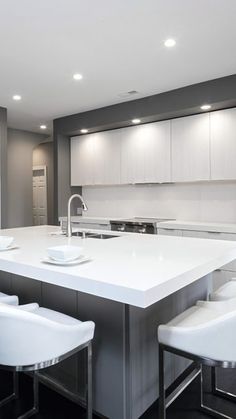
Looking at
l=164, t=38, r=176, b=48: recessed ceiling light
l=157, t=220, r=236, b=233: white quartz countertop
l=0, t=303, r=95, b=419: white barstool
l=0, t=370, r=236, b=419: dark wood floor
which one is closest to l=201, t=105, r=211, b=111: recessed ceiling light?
l=164, t=38, r=176, b=48: recessed ceiling light

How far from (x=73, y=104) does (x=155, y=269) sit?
3.86 m

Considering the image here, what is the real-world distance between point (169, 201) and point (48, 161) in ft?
10.2

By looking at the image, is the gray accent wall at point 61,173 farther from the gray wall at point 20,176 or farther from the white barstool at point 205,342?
the white barstool at point 205,342

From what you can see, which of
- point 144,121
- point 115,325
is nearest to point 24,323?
point 115,325

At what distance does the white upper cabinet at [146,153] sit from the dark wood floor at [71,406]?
3.08 metres

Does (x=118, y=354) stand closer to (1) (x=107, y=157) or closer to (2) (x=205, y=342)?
(2) (x=205, y=342)

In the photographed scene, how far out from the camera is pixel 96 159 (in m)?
5.44

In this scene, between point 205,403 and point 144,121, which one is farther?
point 144,121

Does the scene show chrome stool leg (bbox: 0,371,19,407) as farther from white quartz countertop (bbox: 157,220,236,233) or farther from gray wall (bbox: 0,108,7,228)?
gray wall (bbox: 0,108,7,228)

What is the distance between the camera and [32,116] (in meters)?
5.56

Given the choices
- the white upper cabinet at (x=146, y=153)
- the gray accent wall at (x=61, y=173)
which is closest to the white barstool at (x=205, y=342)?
the white upper cabinet at (x=146, y=153)

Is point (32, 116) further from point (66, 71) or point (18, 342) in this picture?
point (18, 342)

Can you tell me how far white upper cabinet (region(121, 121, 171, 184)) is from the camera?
460cm

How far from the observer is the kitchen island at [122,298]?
137 centimetres
